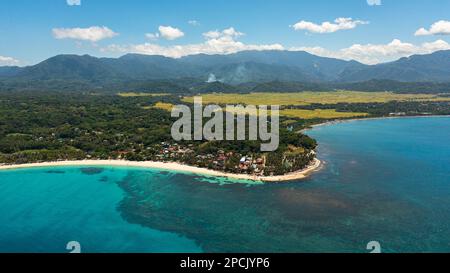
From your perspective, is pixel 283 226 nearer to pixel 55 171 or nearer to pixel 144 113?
pixel 55 171

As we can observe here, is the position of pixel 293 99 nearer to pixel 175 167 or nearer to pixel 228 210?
pixel 175 167

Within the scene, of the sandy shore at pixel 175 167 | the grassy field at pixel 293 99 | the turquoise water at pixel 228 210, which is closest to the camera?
the turquoise water at pixel 228 210

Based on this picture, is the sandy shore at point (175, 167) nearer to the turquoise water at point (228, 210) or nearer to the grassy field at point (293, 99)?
the turquoise water at point (228, 210)

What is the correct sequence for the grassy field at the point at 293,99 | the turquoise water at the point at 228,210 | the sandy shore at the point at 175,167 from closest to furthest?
Answer: the turquoise water at the point at 228,210, the sandy shore at the point at 175,167, the grassy field at the point at 293,99

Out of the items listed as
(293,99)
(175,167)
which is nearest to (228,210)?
(175,167)

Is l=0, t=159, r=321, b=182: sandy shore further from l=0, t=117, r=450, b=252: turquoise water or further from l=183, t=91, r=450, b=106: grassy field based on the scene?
l=183, t=91, r=450, b=106: grassy field

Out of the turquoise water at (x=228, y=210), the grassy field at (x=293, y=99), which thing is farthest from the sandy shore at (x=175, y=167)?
the grassy field at (x=293, y=99)

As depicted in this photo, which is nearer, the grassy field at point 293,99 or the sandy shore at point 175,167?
the sandy shore at point 175,167

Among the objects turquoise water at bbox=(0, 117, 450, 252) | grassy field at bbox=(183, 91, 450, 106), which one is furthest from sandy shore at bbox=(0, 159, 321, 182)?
grassy field at bbox=(183, 91, 450, 106)

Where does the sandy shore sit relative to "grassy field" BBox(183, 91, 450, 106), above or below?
below
